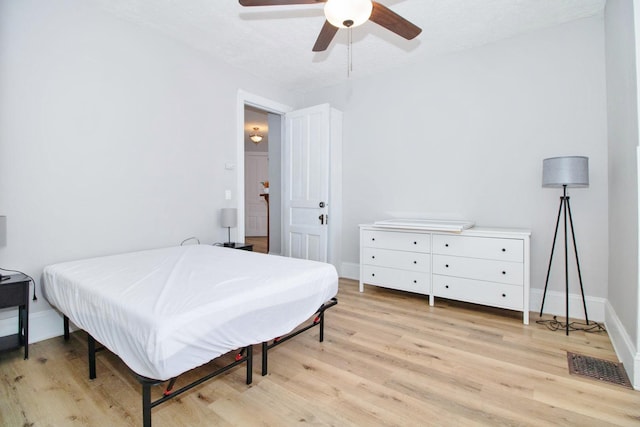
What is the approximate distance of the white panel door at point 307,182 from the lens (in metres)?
4.10

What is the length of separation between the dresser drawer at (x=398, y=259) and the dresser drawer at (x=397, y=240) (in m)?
0.05

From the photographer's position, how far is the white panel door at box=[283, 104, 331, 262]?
4.10m

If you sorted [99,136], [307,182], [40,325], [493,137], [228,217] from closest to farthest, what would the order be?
[40,325], [99,136], [493,137], [228,217], [307,182]

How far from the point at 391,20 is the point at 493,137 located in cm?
183

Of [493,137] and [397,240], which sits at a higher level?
[493,137]

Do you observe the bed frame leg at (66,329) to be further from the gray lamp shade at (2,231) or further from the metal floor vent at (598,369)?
the metal floor vent at (598,369)

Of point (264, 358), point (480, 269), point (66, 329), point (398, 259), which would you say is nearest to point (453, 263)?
point (480, 269)

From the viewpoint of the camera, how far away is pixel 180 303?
4.78 ft

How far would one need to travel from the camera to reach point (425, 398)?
1.70m

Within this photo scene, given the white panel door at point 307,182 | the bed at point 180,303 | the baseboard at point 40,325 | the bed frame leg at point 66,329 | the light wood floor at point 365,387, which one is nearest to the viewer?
the bed at point 180,303

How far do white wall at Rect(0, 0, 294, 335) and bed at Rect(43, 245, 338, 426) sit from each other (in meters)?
0.45

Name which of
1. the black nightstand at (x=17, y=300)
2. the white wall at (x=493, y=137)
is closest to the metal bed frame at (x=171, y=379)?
the black nightstand at (x=17, y=300)

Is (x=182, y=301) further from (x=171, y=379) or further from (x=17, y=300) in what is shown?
(x=17, y=300)

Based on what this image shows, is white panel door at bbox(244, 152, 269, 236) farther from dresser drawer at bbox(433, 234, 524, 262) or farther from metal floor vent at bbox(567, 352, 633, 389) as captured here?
metal floor vent at bbox(567, 352, 633, 389)
